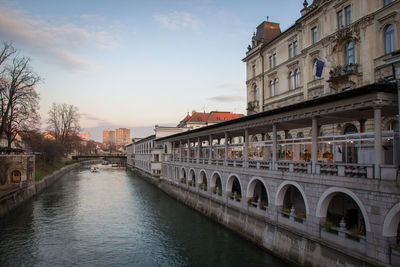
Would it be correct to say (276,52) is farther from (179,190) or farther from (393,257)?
(393,257)

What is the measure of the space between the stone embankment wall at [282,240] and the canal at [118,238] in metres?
0.67

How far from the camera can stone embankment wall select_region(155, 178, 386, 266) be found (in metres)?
13.5

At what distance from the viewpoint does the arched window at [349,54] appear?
26984 mm

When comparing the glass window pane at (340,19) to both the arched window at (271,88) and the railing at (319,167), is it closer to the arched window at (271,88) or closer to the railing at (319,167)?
the arched window at (271,88)

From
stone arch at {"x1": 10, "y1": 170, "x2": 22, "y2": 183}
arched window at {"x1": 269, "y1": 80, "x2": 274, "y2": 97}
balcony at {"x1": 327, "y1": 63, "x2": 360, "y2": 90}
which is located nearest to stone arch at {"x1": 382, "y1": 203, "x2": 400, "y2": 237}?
balcony at {"x1": 327, "y1": 63, "x2": 360, "y2": 90}

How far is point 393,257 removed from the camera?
11281mm

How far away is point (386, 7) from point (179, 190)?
30592 mm

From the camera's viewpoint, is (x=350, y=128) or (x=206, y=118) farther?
(x=206, y=118)

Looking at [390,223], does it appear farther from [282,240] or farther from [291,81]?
[291,81]

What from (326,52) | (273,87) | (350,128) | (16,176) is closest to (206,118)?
(273,87)

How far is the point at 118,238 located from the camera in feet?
78.0

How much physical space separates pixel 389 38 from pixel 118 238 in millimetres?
26974

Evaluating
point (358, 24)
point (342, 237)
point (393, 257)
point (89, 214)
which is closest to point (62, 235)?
point (89, 214)

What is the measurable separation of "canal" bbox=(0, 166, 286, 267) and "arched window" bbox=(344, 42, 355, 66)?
19.0 m
